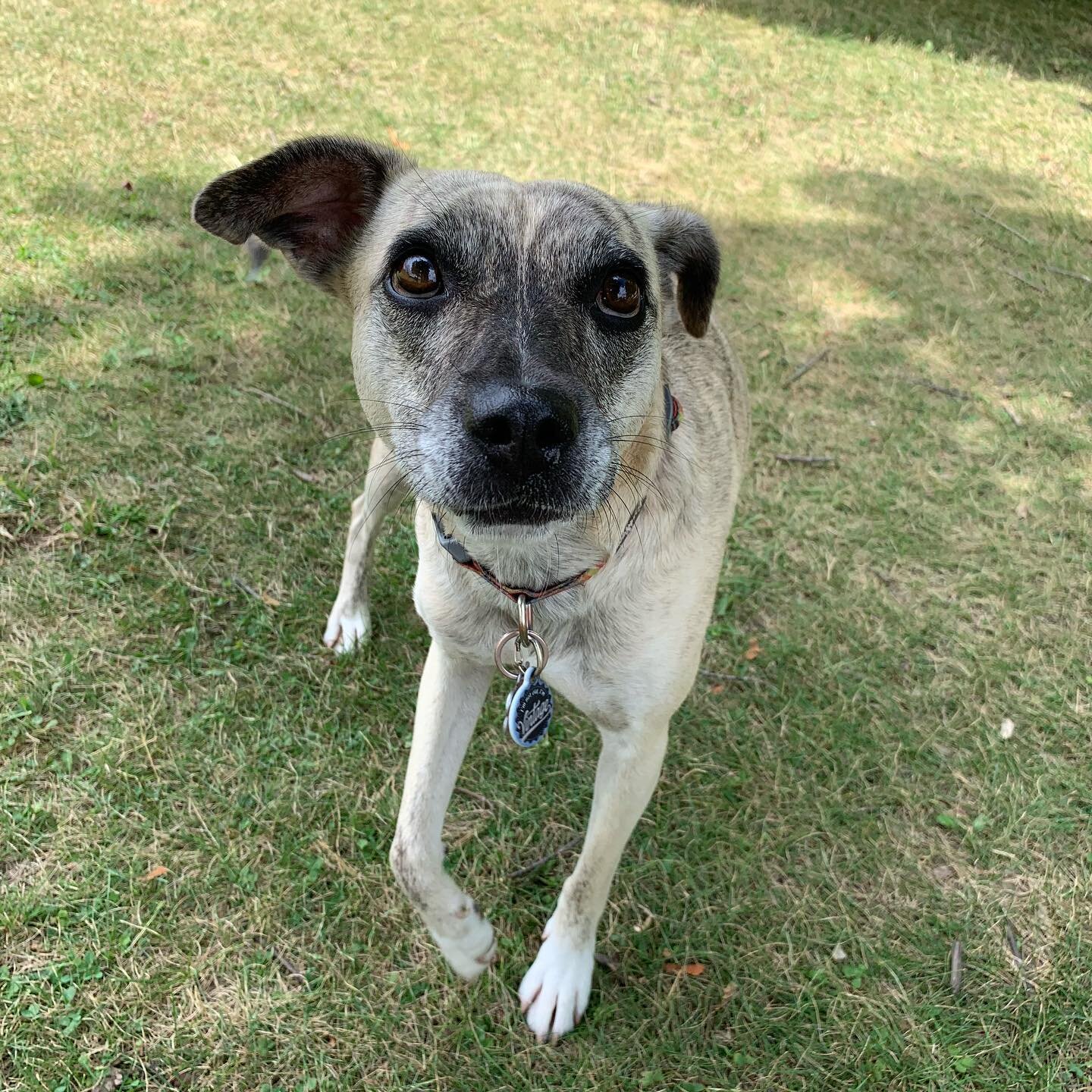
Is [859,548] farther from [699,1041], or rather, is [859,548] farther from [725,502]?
[699,1041]

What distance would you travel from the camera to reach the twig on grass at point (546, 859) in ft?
9.64

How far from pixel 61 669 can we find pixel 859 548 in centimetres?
361

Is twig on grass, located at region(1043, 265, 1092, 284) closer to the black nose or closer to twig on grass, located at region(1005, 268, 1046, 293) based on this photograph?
twig on grass, located at region(1005, 268, 1046, 293)

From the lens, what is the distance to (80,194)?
18.1ft

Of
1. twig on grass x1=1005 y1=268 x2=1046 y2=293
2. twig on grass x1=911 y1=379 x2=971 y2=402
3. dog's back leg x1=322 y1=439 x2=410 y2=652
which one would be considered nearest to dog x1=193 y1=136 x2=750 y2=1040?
dog's back leg x1=322 y1=439 x2=410 y2=652

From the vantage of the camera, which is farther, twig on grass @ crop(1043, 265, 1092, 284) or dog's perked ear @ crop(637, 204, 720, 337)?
twig on grass @ crop(1043, 265, 1092, 284)

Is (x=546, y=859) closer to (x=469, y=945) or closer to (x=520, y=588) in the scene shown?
(x=469, y=945)

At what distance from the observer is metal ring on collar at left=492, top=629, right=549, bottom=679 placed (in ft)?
7.31

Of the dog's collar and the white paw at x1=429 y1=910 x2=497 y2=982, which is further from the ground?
the dog's collar

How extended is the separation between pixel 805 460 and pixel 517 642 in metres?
2.87

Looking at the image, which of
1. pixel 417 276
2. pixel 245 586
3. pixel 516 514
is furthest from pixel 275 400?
pixel 516 514

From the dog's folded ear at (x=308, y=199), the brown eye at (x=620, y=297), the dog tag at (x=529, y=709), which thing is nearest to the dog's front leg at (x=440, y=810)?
the dog tag at (x=529, y=709)

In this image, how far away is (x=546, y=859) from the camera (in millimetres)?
2990

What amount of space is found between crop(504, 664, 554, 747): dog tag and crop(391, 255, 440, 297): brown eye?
1.03 metres
